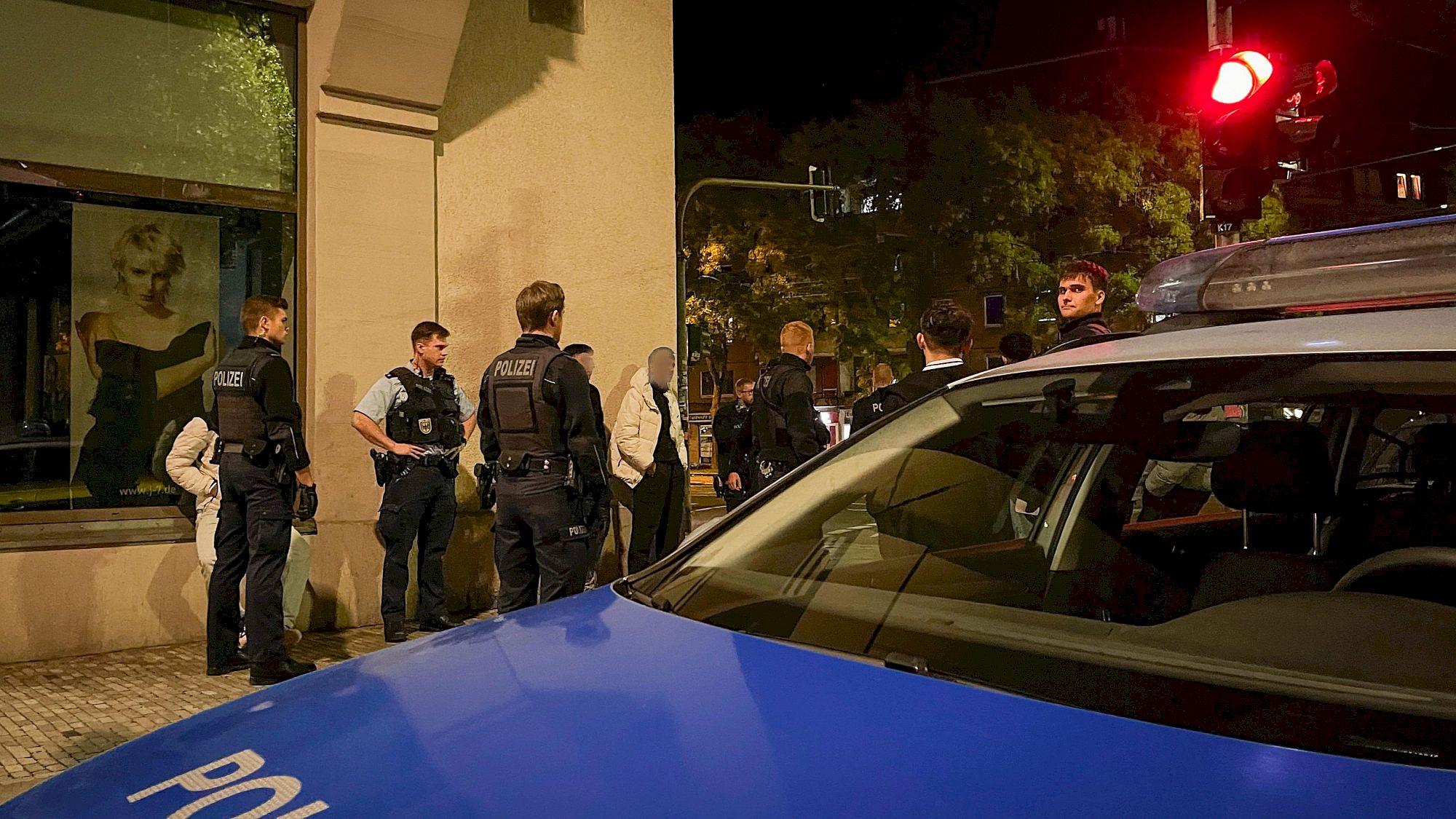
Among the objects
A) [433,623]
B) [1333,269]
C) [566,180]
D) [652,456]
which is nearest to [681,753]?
[1333,269]

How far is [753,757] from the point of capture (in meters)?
1.44

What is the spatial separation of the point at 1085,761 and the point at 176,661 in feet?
20.4

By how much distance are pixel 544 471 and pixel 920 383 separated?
5.93 ft

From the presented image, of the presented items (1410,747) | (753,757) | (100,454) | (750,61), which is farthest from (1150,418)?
(750,61)

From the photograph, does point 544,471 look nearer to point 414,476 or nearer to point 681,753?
point 414,476

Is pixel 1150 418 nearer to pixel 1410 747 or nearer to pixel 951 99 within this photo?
pixel 1410 747

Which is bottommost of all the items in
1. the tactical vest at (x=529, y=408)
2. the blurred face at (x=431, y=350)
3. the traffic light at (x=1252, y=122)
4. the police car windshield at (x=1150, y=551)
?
the police car windshield at (x=1150, y=551)

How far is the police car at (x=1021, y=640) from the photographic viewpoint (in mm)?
1364

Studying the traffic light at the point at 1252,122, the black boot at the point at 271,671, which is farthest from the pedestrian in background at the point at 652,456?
the traffic light at the point at 1252,122

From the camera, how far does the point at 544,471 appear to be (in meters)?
5.43

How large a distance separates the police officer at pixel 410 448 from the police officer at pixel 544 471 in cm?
144

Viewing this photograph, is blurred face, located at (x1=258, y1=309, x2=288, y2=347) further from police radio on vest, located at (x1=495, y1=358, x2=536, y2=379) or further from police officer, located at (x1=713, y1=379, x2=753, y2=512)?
police officer, located at (x1=713, y1=379, x2=753, y2=512)

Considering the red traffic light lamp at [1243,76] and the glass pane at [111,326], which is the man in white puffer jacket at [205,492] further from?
the red traffic light lamp at [1243,76]

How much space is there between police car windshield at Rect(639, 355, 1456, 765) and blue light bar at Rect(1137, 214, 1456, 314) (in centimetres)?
22
